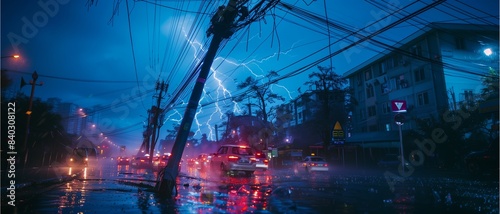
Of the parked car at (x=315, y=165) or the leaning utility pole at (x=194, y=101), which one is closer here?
the leaning utility pole at (x=194, y=101)

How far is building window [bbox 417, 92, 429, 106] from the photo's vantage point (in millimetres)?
30841

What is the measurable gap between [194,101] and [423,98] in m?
29.4

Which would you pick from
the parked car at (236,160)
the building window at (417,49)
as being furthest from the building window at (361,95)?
the parked car at (236,160)

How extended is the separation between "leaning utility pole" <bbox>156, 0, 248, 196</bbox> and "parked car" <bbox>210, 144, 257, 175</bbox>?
6.80 metres

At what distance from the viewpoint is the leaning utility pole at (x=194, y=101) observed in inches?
349

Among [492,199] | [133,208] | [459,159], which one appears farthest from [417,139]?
[133,208]

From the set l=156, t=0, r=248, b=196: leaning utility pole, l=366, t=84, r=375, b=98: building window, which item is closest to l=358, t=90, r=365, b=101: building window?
l=366, t=84, r=375, b=98: building window

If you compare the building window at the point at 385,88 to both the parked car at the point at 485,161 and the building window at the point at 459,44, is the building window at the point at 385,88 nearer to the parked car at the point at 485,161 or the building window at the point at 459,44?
the building window at the point at 459,44

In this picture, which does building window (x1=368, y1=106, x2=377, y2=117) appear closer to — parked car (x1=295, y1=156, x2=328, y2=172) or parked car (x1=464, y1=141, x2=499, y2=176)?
parked car (x1=295, y1=156, x2=328, y2=172)

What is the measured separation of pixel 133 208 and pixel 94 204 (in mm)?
1057

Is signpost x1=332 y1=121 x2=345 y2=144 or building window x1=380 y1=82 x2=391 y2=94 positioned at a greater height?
building window x1=380 y1=82 x2=391 y2=94

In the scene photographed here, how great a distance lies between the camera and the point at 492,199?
7.92 meters

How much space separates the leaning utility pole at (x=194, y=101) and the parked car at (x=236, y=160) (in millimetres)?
6800

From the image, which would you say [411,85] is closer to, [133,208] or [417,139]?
[417,139]
